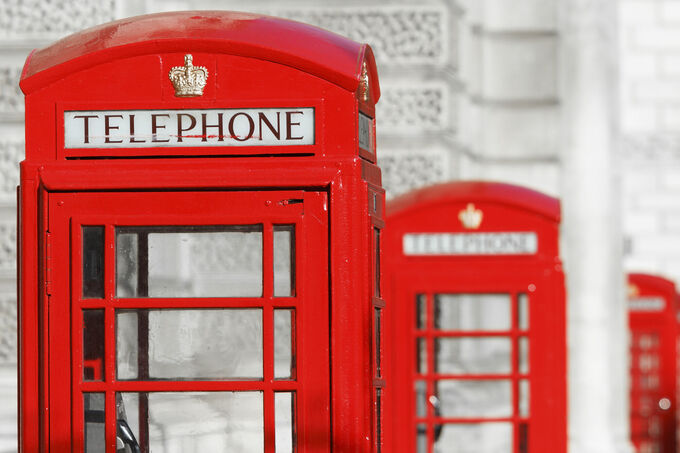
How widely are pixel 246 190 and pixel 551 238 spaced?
2.64 meters

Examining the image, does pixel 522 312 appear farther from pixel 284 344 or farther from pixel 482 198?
pixel 284 344

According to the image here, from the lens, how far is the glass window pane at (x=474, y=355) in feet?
22.1

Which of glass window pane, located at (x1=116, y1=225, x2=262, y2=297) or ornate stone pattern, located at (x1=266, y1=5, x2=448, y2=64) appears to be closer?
glass window pane, located at (x1=116, y1=225, x2=262, y2=297)

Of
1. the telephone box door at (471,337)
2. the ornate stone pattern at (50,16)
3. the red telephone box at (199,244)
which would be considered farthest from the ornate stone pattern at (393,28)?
the red telephone box at (199,244)

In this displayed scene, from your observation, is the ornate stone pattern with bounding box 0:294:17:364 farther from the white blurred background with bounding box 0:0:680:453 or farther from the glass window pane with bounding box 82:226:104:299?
the glass window pane with bounding box 82:226:104:299

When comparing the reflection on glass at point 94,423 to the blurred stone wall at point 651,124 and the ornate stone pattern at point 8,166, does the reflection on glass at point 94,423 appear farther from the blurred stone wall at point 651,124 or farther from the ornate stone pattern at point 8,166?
the blurred stone wall at point 651,124

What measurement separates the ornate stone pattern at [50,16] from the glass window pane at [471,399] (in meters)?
2.85

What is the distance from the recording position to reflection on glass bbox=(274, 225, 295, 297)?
3674 mm

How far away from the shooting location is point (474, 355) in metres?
7.37

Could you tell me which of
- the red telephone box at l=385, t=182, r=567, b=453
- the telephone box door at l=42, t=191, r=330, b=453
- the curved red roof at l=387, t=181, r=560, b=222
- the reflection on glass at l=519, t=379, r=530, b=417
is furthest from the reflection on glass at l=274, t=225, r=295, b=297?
the reflection on glass at l=519, t=379, r=530, b=417

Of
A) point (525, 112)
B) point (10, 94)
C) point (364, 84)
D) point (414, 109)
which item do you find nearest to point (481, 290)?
point (364, 84)

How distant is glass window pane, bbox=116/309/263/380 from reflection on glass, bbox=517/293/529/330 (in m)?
2.49

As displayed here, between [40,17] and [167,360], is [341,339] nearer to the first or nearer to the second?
[167,360]

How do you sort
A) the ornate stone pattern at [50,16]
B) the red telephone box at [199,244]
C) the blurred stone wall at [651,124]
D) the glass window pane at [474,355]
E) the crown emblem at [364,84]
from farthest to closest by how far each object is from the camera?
the blurred stone wall at [651,124] → the ornate stone pattern at [50,16] → the glass window pane at [474,355] → the crown emblem at [364,84] → the red telephone box at [199,244]
